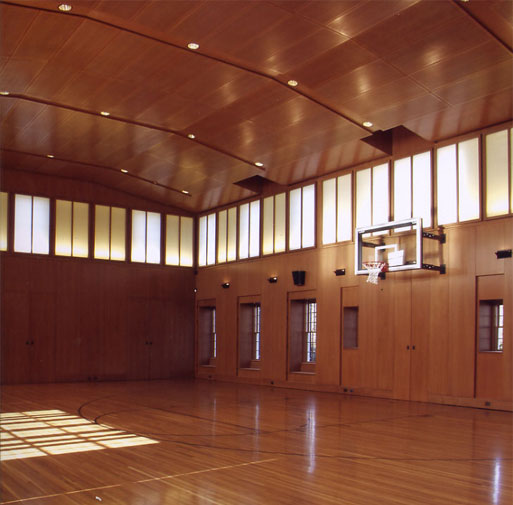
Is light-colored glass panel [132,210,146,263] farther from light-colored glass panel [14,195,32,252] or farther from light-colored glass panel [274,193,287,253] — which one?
light-colored glass panel [274,193,287,253]

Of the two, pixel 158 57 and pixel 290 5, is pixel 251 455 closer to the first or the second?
pixel 290 5

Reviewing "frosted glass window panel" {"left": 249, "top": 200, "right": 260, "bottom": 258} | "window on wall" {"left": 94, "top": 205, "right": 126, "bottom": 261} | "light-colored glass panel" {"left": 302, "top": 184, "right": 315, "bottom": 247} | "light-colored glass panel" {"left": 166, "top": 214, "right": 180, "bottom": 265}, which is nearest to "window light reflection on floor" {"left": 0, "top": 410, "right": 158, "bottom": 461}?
"light-colored glass panel" {"left": 302, "top": 184, "right": 315, "bottom": 247}

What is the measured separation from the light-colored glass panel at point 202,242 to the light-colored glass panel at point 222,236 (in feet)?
3.04

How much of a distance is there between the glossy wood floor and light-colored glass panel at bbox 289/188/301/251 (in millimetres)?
6285

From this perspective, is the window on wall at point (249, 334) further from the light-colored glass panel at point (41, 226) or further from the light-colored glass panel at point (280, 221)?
the light-colored glass panel at point (41, 226)

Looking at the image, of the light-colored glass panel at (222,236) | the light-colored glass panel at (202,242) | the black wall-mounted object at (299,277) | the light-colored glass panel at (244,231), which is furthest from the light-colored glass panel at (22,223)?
the black wall-mounted object at (299,277)

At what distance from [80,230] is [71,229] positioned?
1.02 feet

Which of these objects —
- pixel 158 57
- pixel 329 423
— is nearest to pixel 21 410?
pixel 329 423

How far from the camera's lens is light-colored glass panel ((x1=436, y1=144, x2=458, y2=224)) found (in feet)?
46.6

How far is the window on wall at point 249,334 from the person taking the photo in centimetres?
2052

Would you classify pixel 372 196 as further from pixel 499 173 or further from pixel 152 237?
pixel 152 237

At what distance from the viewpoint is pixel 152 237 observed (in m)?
22.3

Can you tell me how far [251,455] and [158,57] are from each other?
737cm

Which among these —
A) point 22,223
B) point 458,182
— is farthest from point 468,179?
point 22,223
